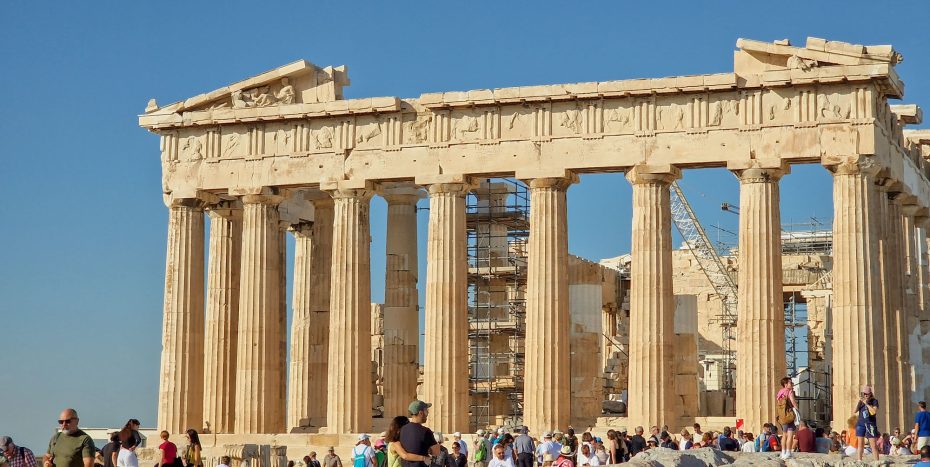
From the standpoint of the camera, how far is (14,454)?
21562mm

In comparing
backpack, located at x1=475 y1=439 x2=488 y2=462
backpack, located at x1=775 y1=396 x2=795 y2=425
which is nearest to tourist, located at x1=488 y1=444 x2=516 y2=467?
backpack, located at x1=775 y1=396 x2=795 y2=425

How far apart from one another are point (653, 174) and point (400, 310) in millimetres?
9636

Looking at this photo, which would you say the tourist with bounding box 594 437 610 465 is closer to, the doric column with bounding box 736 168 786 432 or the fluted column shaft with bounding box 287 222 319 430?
the doric column with bounding box 736 168 786 432

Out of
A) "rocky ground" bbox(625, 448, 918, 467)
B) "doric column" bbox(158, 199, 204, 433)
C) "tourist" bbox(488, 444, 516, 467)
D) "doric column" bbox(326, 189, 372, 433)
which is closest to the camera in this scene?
"rocky ground" bbox(625, 448, 918, 467)

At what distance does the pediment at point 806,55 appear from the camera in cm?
4225

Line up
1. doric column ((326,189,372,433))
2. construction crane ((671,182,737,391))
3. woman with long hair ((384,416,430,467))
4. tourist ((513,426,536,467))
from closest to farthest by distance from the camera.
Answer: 1. woman with long hair ((384,416,430,467))
2. tourist ((513,426,536,467))
3. doric column ((326,189,372,433))
4. construction crane ((671,182,737,391))

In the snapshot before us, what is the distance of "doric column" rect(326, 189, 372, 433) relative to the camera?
4766 centimetres

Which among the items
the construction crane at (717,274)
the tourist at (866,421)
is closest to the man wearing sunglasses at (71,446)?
the tourist at (866,421)

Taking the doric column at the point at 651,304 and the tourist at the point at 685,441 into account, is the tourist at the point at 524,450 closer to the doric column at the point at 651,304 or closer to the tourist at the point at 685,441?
the tourist at the point at 685,441

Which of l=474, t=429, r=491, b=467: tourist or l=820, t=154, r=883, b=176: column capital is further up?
l=820, t=154, r=883, b=176: column capital

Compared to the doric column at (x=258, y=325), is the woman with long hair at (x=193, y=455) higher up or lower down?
lower down

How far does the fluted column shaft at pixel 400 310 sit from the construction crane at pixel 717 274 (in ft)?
43.1

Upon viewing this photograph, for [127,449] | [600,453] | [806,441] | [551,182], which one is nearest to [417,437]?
[127,449]

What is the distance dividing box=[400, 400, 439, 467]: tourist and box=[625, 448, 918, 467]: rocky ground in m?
3.49
